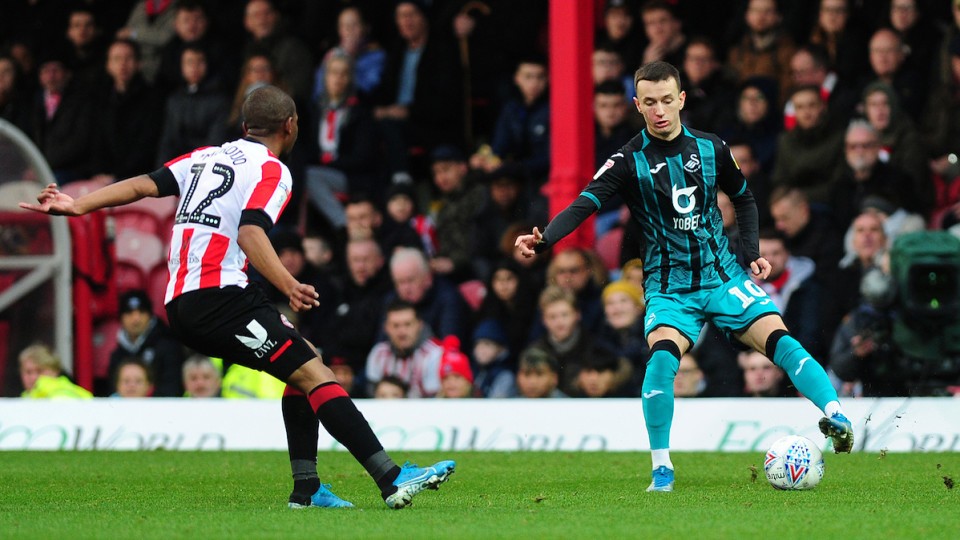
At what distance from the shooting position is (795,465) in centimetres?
716

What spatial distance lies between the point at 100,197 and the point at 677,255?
2.69 meters

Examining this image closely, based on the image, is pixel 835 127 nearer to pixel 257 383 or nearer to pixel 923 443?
pixel 923 443

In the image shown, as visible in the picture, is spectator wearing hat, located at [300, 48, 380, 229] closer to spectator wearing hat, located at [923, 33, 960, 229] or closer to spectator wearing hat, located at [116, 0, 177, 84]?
spectator wearing hat, located at [116, 0, 177, 84]

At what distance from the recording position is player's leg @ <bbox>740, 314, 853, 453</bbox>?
7055 mm

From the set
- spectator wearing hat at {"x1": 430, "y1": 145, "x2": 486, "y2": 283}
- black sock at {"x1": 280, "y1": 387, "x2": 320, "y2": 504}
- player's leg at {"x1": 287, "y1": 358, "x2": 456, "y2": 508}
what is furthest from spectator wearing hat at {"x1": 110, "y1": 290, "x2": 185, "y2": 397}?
player's leg at {"x1": 287, "y1": 358, "x2": 456, "y2": 508}

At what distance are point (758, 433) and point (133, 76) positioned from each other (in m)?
7.57

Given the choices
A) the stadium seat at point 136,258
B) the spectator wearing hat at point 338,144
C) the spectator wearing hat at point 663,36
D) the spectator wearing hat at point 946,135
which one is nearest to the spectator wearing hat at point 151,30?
the stadium seat at point 136,258

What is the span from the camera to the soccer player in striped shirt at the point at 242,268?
636 cm

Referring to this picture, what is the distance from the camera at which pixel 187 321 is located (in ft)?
21.2

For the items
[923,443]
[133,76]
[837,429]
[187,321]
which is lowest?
[923,443]

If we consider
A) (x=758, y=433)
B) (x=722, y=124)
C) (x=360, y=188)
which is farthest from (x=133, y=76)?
(x=758, y=433)

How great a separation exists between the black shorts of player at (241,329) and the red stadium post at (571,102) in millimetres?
6358

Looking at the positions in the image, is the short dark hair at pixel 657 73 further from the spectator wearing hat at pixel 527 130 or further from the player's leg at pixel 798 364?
the spectator wearing hat at pixel 527 130

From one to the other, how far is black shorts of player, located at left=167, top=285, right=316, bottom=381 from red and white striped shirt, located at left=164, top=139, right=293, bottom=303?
57 mm
